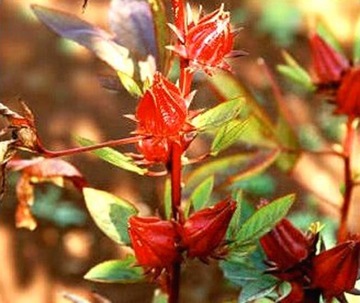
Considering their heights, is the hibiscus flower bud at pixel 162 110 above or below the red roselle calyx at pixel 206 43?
below

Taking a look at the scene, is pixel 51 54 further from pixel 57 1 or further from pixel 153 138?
pixel 153 138

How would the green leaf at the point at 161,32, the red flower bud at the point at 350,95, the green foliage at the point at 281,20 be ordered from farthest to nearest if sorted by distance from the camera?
the green foliage at the point at 281,20 → the red flower bud at the point at 350,95 → the green leaf at the point at 161,32

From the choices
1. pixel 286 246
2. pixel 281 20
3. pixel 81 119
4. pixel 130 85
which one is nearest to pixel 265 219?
pixel 286 246

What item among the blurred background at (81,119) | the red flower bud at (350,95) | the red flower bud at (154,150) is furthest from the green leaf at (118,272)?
the blurred background at (81,119)

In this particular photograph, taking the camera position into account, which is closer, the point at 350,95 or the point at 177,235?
the point at 177,235

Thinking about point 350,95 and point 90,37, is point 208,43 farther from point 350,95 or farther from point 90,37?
point 350,95

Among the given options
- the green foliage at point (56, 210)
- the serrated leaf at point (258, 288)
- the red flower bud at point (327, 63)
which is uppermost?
the red flower bud at point (327, 63)

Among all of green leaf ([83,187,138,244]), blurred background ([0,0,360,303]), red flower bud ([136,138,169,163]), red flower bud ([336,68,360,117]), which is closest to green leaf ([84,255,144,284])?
green leaf ([83,187,138,244])

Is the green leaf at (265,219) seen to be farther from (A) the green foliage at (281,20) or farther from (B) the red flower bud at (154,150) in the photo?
(A) the green foliage at (281,20)
